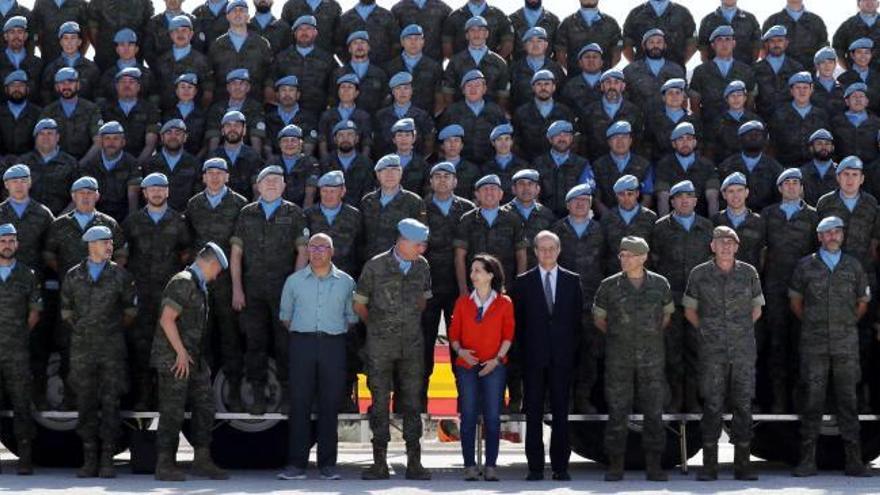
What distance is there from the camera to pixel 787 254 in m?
14.3

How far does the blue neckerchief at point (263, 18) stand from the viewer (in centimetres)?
1691

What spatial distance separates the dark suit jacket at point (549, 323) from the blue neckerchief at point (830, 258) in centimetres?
215

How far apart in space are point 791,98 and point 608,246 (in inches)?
116

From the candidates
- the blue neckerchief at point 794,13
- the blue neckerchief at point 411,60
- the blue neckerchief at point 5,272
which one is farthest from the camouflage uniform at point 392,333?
the blue neckerchief at point 794,13

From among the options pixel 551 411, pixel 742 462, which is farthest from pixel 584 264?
pixel 742 462

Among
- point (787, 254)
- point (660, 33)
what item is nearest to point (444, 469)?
point (787, 254)

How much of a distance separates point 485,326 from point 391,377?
0.88 metres

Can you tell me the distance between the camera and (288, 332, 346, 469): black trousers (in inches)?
521

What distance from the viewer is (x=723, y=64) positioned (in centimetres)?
1639

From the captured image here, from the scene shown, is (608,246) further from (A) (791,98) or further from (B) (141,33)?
(B) (141,33)

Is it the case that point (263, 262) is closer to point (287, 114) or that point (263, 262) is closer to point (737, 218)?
point (287, 114)

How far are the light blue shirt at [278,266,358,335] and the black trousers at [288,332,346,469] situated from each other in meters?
0.08

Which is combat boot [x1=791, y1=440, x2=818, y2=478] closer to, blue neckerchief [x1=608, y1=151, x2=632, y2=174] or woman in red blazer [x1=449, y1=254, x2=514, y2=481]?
woman in red blazer [x1=449, y1=254, x2=514, y2=481]

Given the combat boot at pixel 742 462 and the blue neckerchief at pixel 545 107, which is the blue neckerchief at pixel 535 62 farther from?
the combat boot at pixel 742 462
